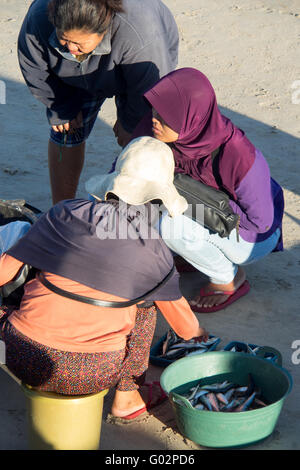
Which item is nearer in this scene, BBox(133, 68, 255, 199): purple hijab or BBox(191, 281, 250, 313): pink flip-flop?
BBox(133, 68, 255, 199): purple hijab

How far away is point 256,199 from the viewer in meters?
3.77

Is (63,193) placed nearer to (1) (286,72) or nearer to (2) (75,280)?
(2) (75,280)

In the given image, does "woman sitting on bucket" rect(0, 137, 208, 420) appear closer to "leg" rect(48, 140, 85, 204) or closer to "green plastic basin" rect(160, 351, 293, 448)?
"green plastic basin" rect(160, 351, 293, 448)

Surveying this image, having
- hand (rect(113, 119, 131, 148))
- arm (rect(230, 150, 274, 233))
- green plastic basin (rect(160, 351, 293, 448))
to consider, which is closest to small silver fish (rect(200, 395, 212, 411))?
green plastic basin (rect(160, 351, 293, 448))

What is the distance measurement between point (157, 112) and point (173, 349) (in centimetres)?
130

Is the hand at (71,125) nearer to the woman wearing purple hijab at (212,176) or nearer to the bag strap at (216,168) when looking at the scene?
the woman wearing purple hijab at (212,176)

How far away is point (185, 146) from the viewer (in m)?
3.78

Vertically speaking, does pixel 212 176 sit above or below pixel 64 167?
above

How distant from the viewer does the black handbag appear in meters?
3.74

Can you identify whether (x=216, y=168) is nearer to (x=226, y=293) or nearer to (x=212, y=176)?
(x=212, y=176)

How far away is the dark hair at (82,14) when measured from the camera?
3.50 m

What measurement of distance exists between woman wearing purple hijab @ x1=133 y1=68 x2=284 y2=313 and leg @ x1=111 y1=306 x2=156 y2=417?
0.92 m

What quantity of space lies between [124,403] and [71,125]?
2066 millimetres

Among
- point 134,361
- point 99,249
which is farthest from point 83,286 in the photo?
point 134,361
